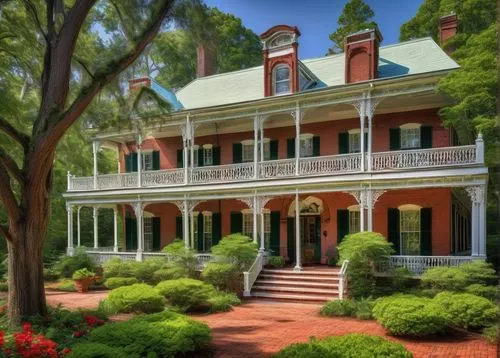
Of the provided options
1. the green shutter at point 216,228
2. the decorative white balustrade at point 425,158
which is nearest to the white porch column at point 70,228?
the green shutter at point 216,228

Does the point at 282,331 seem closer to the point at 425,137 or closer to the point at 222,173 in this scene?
the point at 222,173

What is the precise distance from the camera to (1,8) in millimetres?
Result: 10812

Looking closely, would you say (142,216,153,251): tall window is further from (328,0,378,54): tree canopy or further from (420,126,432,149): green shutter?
(328,0,378,54): tree canopy

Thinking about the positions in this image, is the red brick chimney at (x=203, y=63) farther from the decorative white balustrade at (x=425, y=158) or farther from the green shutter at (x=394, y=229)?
the green shutter at (x=394, y=229)

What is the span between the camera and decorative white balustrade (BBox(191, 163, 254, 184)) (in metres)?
18.5

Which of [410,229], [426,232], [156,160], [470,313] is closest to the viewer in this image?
[470,313]

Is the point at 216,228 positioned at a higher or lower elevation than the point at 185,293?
higher

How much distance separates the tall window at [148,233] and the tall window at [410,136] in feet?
43.2

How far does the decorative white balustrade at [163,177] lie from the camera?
2002 cm

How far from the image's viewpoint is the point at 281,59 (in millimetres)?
18891

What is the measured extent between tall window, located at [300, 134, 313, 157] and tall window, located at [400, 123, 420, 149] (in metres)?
3.84

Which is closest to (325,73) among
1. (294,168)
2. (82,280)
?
(294,168)

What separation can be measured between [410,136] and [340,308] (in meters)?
8.31

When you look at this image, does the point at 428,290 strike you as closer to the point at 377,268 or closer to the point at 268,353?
the point at 377,268
